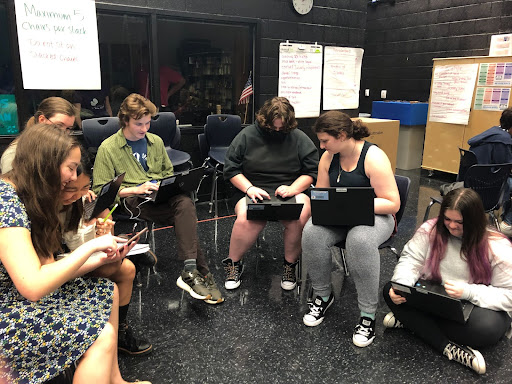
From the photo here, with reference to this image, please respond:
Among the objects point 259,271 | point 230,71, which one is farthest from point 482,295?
point 230,71

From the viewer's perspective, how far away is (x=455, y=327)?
71.9 inches

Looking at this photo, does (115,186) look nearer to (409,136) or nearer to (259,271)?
(259,271)

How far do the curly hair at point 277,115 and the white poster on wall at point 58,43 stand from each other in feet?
5.93

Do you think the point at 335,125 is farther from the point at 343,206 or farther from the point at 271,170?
the point at 271,170

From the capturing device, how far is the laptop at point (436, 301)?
5.48 feet

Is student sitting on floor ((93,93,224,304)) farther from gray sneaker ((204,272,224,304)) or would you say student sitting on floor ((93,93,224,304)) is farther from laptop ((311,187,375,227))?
laptop ((311,187,375,227))

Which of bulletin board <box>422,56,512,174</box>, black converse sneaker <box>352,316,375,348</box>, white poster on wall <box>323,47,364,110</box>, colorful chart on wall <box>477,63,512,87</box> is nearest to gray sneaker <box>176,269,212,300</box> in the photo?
black converse sneaker <box>352,316,375,348</box>

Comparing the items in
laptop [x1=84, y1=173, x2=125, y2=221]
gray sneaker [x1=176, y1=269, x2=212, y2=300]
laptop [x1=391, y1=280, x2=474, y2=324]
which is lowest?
gray sneaker [x1=176, y1=269, x2=212, y2=300]

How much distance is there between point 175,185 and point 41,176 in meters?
1.11

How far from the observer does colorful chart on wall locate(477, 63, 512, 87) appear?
4641mm

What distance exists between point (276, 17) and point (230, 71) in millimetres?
702

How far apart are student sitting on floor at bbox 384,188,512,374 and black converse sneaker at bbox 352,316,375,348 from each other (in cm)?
17

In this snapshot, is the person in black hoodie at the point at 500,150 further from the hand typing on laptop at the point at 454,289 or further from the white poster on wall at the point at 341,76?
the hand typing on laptop at the point at 454,289

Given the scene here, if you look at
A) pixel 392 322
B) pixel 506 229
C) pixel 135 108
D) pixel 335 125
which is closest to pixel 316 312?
pixel 392 322
